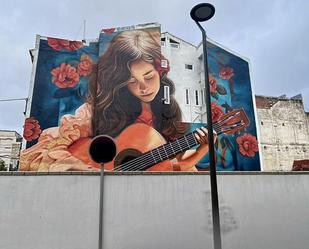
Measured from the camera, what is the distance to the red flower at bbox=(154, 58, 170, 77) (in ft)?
50.5

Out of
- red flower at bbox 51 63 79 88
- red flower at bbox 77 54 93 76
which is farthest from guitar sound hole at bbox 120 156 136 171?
red flower at bbox 77 54 93 76

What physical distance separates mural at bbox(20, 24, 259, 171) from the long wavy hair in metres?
0.05

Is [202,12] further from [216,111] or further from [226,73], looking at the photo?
[226,73]

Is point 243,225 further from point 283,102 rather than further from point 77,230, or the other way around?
point 283,102

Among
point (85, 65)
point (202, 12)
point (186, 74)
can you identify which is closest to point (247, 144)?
point (186, 74)

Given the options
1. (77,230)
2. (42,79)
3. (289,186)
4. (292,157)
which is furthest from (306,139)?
(77,230)

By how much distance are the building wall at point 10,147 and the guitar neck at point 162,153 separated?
1725 centimetres

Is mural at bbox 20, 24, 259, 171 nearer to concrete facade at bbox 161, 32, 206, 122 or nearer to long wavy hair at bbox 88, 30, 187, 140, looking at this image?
long wavy hair at bbox 88, 30, 187, 140

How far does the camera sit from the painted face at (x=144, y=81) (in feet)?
48.0

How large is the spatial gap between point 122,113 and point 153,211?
917cm

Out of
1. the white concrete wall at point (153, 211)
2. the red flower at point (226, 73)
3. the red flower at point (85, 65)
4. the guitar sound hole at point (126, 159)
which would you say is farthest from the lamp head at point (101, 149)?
the red flower at point (226, 73)

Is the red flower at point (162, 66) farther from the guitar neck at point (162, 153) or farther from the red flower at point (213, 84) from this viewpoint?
the guitar neck at point (162, 153)

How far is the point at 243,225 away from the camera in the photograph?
224 inches

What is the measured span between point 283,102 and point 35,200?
828 inches
